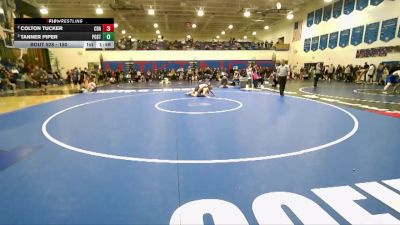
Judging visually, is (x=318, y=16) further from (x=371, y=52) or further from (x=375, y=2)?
(x=371, y=52)

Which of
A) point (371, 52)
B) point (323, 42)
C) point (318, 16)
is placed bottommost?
point (371, 52)

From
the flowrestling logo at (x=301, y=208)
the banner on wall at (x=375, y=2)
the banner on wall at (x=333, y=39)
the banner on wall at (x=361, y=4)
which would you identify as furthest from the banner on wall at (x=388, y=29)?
the flowrestling logo at (x=301, y=208)

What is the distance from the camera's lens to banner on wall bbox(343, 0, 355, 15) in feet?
70.7

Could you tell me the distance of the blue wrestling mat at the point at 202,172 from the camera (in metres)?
2.67

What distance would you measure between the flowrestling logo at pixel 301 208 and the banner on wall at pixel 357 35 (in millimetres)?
21932

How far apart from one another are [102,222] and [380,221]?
270cm

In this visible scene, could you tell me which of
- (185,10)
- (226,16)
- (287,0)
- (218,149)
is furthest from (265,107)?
(226,16)

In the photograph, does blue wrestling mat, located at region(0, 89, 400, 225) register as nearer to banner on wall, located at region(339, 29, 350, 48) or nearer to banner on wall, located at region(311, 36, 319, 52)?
banner on wall, located at region(339, 29, 350, 48)

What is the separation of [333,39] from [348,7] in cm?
307

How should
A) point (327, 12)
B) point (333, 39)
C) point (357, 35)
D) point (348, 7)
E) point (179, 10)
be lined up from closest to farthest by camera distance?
point (357, 35)
point (348, 7)
point (333, 39)
point (327, 12)
point (179, 10)
